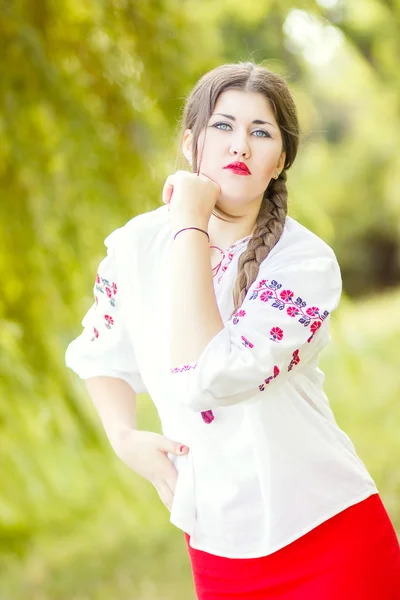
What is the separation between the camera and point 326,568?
106 cm

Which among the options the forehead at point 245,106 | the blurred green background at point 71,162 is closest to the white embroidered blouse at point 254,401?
the forehead at point 245,106

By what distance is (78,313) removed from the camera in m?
2.27

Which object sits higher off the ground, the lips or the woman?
the lips

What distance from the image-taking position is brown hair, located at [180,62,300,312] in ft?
3.40

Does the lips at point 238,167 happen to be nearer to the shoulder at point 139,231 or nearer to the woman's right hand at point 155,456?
the shoulder at point 139,231

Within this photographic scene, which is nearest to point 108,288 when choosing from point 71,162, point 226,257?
point 226,257

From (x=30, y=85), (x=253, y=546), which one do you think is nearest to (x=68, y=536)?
(x=30, y=85)

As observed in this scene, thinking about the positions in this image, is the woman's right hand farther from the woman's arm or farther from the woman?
the woman's arm

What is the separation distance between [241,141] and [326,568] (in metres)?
0.54

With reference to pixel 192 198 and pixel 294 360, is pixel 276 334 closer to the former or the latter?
pixel 294 360

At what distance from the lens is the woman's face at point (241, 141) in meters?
1.05

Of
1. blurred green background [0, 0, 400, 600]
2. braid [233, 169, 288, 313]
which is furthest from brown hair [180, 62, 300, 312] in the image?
blurred green background [0, 0, 400, 600]

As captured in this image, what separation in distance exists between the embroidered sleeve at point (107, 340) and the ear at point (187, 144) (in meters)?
0.15

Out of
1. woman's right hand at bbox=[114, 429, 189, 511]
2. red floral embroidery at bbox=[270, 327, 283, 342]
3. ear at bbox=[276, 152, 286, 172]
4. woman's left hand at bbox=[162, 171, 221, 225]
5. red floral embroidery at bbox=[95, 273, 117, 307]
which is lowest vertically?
woman's right hand at bbox=[114, 429, 189, 511]
